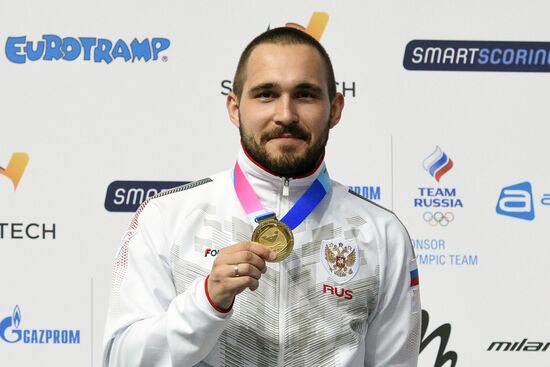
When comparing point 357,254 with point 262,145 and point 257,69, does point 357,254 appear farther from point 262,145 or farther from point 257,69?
point 257,69

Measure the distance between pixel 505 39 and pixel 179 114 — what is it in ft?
4.36

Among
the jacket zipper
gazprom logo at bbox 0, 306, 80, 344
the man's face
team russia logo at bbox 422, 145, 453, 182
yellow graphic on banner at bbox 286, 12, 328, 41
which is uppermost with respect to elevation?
yellow graphic on banner at bbox 286, 12, 328, 41

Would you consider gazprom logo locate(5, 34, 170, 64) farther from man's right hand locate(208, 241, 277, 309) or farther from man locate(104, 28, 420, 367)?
man's right hand locate(208, 241, 277, 309)

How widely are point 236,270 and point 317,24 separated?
208cm

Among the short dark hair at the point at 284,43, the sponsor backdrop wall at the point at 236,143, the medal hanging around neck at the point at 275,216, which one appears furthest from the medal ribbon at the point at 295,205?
the sponsor backdrop wall at the point at 236,143

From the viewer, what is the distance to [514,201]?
3545 mm

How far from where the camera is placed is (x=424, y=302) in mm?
3543

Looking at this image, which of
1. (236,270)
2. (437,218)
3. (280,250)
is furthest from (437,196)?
(236,270)

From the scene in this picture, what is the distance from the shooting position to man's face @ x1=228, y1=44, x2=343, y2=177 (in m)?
1.85

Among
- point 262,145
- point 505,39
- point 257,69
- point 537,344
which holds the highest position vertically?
point 505,39

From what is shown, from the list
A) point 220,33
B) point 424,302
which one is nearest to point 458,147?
point 424,302

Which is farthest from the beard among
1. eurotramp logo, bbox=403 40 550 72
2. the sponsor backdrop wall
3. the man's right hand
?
eurotramp logo, bbox=403 40 550 72

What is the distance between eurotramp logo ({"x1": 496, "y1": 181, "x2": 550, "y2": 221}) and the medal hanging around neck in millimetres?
1713

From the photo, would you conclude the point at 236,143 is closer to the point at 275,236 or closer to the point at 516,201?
the point at 516,201
